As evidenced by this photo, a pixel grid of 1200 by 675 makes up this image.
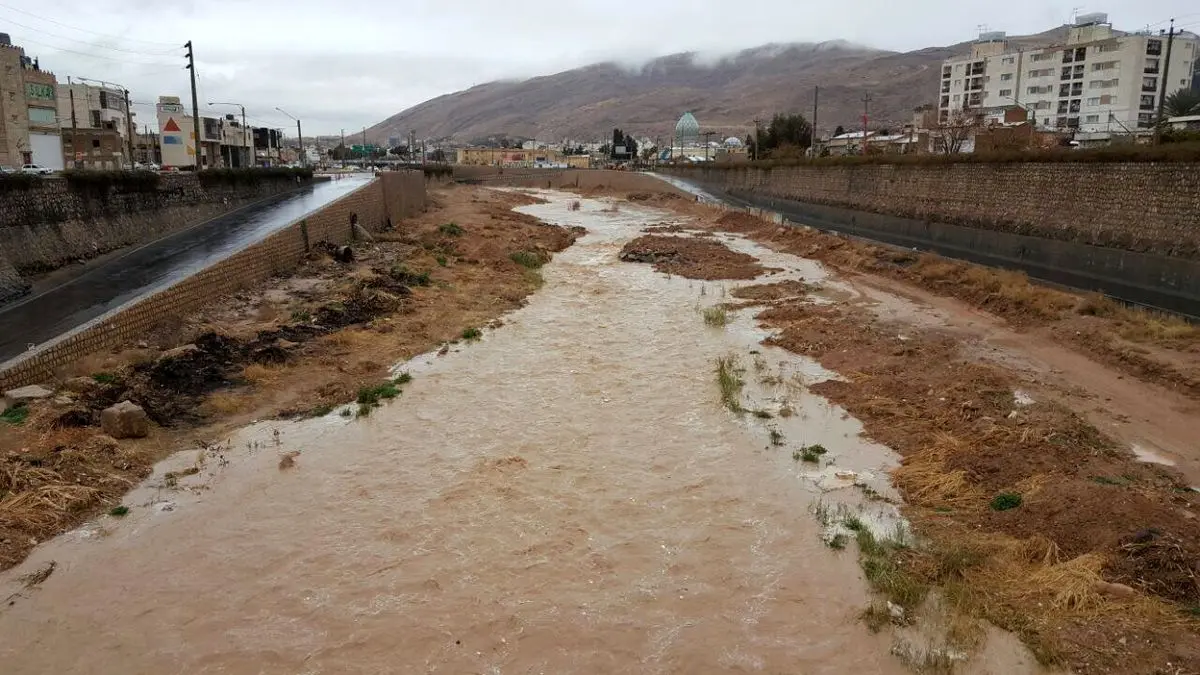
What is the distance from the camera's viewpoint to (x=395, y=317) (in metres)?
18.1

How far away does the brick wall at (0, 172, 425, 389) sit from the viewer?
11.0 m

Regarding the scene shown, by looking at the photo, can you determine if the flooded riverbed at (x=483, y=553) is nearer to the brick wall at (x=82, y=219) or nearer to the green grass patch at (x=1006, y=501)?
the green grass patch at (x=1006, y=501)

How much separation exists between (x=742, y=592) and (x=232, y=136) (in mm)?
84490

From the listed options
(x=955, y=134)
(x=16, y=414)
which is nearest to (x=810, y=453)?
(x=16, y=414)

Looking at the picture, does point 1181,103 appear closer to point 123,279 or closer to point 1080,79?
point 1080,79

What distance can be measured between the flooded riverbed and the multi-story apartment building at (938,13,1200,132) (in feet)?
208

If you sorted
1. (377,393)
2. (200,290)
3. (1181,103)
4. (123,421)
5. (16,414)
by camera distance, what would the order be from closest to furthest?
(16,414), (123,421), (377,393), (200,290), (1181,103)

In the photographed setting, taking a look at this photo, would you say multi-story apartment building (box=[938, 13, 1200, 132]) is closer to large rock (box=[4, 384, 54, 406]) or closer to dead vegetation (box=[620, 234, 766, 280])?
dead vegetation (box=[620, 234, 766, 280])

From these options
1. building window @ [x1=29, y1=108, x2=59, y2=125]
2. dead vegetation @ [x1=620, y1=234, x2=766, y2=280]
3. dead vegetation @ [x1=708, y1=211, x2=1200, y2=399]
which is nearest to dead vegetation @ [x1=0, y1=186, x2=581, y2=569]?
dead vegetation @ [x1=620, y1=234, x2=766, y2=280]

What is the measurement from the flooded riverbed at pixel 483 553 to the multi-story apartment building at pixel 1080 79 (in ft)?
208

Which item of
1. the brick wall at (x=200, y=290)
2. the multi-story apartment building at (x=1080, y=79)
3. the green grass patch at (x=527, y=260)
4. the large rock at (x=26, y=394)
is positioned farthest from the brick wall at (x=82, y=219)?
the multi-story apartment building at (x=1080, y=79)

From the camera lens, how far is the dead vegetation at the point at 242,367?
8672 mm

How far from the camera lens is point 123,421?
33.2ft

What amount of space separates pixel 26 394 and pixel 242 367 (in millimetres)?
3472
